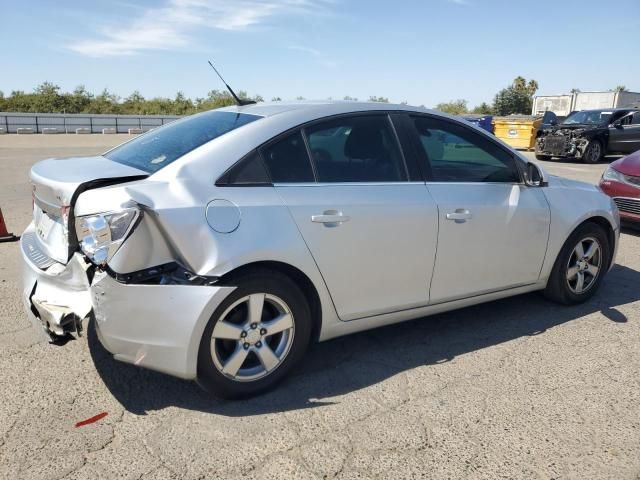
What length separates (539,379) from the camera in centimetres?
335

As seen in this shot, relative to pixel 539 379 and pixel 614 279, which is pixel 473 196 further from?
pixel 614 279

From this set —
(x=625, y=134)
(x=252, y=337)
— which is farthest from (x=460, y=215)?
(x=625, y=134)

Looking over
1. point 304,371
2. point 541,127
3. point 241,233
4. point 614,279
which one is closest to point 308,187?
point 241,233

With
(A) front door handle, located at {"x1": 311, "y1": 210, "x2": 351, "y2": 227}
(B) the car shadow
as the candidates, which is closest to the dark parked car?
(B) the car shadow

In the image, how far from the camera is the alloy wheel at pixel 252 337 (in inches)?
112

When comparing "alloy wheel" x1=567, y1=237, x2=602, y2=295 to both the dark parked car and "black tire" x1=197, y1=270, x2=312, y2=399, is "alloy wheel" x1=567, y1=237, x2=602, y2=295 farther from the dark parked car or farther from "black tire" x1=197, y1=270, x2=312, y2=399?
the dark parked car

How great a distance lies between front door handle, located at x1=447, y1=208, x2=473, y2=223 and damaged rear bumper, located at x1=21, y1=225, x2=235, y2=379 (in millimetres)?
1576

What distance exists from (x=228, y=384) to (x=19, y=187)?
9303mm

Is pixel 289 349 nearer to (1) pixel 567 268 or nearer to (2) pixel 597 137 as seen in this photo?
(1) pixel 567 268

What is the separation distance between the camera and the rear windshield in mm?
3068

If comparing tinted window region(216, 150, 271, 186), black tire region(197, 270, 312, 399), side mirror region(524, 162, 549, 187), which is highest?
tinted window region(216, 150, 271, 186)

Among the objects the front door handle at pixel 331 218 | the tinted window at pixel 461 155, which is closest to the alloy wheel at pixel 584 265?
the tinted window at pixel 461 155

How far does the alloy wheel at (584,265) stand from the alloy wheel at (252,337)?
261 cm

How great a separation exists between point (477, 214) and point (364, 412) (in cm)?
155
